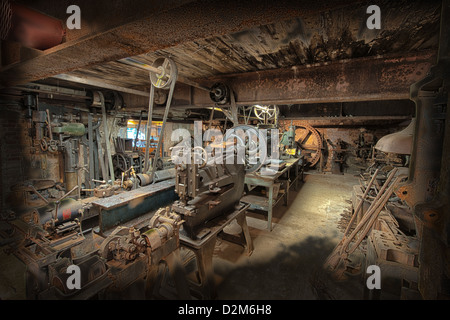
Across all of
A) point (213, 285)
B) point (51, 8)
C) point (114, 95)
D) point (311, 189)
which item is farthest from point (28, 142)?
point (311, 189)

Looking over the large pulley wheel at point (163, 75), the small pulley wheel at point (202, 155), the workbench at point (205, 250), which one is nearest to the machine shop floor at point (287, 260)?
the workbench at point (205, 250)

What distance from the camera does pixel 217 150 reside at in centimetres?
295

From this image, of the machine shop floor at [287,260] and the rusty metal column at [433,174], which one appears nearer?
the rusty metal column at [433,174]

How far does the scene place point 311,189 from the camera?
277 inches

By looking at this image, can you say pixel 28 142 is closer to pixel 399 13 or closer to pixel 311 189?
pixel 399 13

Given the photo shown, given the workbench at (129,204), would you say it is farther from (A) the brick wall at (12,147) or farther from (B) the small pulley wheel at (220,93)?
(A) the brick wall at (12,147)

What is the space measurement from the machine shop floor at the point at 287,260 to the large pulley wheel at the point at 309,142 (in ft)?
15.3

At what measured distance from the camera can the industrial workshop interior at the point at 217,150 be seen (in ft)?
3.86

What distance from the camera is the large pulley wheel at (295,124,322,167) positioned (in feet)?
31.5

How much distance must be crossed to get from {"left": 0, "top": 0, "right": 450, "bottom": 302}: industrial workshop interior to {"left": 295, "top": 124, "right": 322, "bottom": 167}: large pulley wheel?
4.64m

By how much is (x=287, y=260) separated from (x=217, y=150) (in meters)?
2.08

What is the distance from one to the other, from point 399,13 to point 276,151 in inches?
177

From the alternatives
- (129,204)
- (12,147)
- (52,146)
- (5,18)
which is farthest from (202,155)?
(12,147)

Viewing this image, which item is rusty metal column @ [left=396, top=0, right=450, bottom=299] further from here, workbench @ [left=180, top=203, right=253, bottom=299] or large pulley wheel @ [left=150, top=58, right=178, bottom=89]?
large pulley wheel @ [left=150, top=58, right=178, bottom=89]
